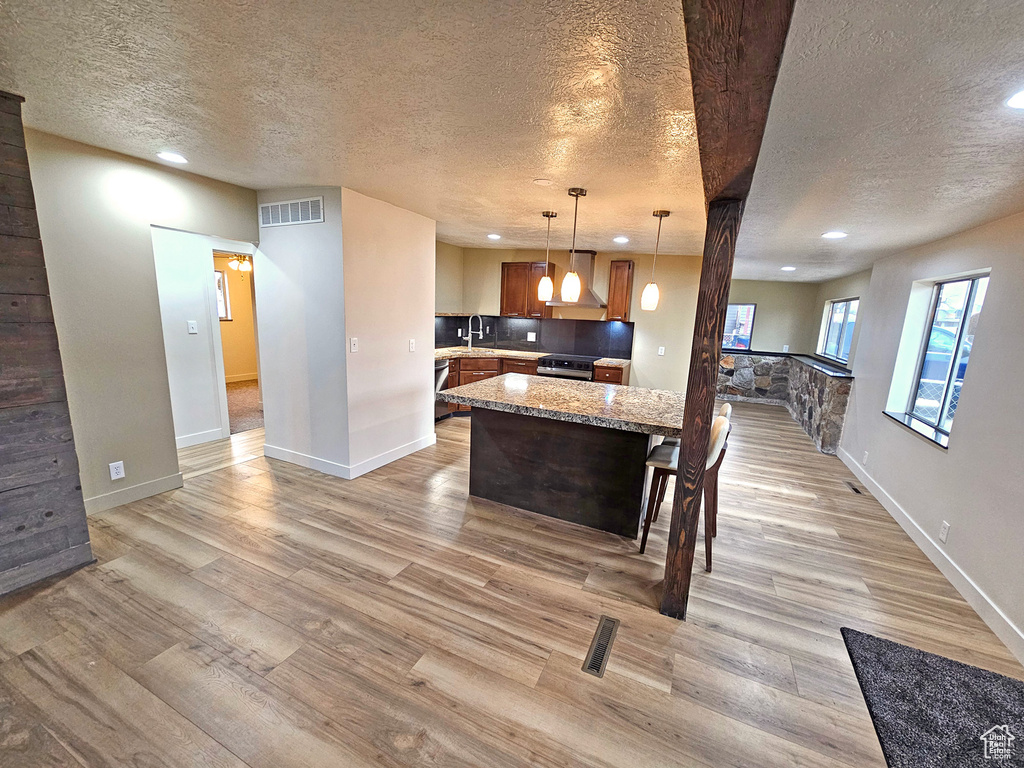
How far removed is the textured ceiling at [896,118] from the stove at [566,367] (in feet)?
9.47

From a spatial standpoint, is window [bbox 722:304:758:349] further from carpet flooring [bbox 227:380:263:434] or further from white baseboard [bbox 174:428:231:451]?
white baseboard [bbox 174:428:231:451]

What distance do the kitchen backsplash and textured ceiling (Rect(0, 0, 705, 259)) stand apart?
10.8 ft

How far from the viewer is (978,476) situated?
7.73ft

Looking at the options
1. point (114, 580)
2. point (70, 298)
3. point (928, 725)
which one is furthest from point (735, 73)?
point (70, 298)

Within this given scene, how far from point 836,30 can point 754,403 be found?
7.44 metres

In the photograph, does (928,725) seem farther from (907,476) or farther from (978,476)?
(907,476)

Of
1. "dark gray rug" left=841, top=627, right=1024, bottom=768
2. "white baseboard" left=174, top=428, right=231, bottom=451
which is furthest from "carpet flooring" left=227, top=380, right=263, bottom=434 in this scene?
"dark gray rug" left=841, top=627, right=1024, bottom=768

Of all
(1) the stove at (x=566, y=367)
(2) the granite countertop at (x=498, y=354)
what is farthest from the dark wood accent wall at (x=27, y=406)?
(1) the stove at (x=566, y=367)

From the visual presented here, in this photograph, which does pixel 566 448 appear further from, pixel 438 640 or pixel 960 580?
pixel 960 580

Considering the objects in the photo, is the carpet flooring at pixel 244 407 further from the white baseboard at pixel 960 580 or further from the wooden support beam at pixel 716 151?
the white baseboard at pixel 960 580

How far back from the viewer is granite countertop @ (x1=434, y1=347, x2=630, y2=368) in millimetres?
5469

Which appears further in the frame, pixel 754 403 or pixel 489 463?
pixel 754 403

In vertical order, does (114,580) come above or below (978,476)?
below

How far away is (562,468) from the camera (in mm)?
2990
